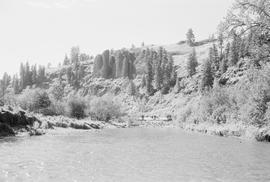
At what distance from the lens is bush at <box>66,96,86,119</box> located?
379 feet

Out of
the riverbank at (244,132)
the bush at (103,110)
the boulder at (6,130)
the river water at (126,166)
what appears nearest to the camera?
the river water at (126,166)

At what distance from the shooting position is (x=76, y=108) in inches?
4582

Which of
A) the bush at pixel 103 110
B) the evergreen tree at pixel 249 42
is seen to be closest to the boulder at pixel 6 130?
the evergreen tree at pixel 249 42

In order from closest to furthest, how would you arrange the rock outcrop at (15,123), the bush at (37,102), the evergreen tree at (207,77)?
1. the rock outcrop at (15,123)
2. the bush at (37,102)
3. the evergreen tree at (207,77)

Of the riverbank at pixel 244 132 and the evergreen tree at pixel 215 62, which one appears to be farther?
the evergreen tree at pixel 215 62

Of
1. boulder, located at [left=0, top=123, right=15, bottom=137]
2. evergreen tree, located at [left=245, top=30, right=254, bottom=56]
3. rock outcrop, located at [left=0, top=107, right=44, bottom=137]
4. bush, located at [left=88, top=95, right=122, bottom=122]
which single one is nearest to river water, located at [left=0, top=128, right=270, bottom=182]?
evergreen tree, located at [left=245, top=30, right=254, bottom=56]

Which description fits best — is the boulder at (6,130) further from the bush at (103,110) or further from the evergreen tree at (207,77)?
the evergreen tree at (207,77)

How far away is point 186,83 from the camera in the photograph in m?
188

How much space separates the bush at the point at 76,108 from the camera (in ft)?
379

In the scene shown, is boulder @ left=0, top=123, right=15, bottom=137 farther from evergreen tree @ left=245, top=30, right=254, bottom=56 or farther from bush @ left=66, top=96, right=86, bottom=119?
bush @ left=66, top=96, right=86, bottom=119

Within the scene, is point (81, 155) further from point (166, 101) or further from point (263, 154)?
point (166, 101)

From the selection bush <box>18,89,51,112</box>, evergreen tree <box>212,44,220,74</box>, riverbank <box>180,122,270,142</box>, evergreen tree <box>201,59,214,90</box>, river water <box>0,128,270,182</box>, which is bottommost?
riverbank <box>180,122,270,142</box>

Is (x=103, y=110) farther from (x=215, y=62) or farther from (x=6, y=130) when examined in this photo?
(x=6, y=130)

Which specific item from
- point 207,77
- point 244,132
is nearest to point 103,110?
point 207,77
